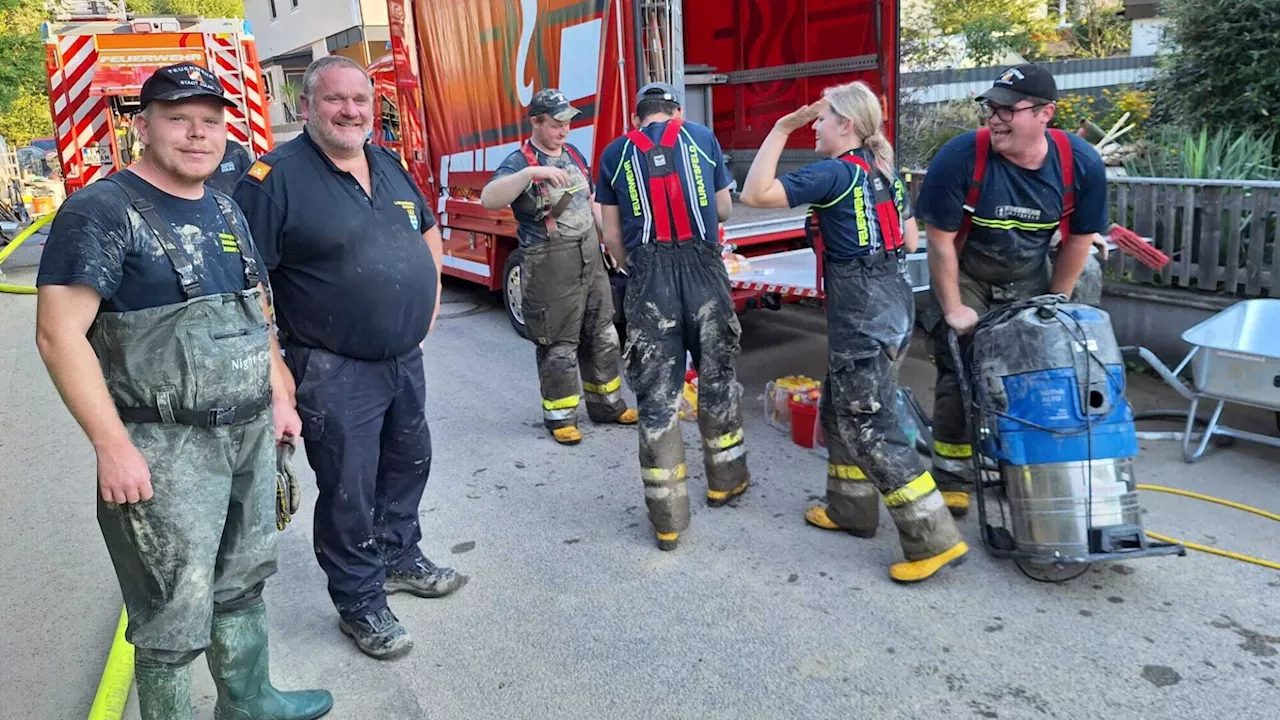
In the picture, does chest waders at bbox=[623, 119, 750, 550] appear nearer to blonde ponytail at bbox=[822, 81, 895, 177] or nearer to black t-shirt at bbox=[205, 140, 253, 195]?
blonde ponytail at bbox=[822, 81, 895, 177]

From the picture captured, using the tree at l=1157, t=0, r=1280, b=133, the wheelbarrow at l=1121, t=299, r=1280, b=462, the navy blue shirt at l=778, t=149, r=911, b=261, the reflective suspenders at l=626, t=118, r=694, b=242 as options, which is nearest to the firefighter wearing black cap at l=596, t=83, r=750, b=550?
the reflective suspenders at l=626, t=118, r=694, b=242

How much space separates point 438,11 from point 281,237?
5.94 metres

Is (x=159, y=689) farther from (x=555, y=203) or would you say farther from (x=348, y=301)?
(x=555, y=203)

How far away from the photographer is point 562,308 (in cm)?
541

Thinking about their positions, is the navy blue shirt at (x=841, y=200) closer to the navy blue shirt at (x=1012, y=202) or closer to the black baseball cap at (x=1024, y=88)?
the navy blue shirt at (x=1012, y=202)

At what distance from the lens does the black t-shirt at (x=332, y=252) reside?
9.49ft

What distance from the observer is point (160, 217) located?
2.27 metres

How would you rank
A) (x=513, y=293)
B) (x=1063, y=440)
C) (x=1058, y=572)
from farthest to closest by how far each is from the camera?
(x=513, y=293) → (x=1058, y=572) → (x=1063, y=440)

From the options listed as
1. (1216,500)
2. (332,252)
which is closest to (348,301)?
(332,252)

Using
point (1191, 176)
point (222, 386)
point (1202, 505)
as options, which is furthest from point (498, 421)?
point (1191, 176)

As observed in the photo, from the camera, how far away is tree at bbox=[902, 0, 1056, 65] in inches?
637

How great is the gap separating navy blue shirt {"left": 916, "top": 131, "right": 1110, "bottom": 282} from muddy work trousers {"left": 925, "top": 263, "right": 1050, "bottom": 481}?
0.12 metres

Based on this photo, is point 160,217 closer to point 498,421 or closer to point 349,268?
point 349,268

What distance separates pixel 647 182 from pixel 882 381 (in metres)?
1.28
